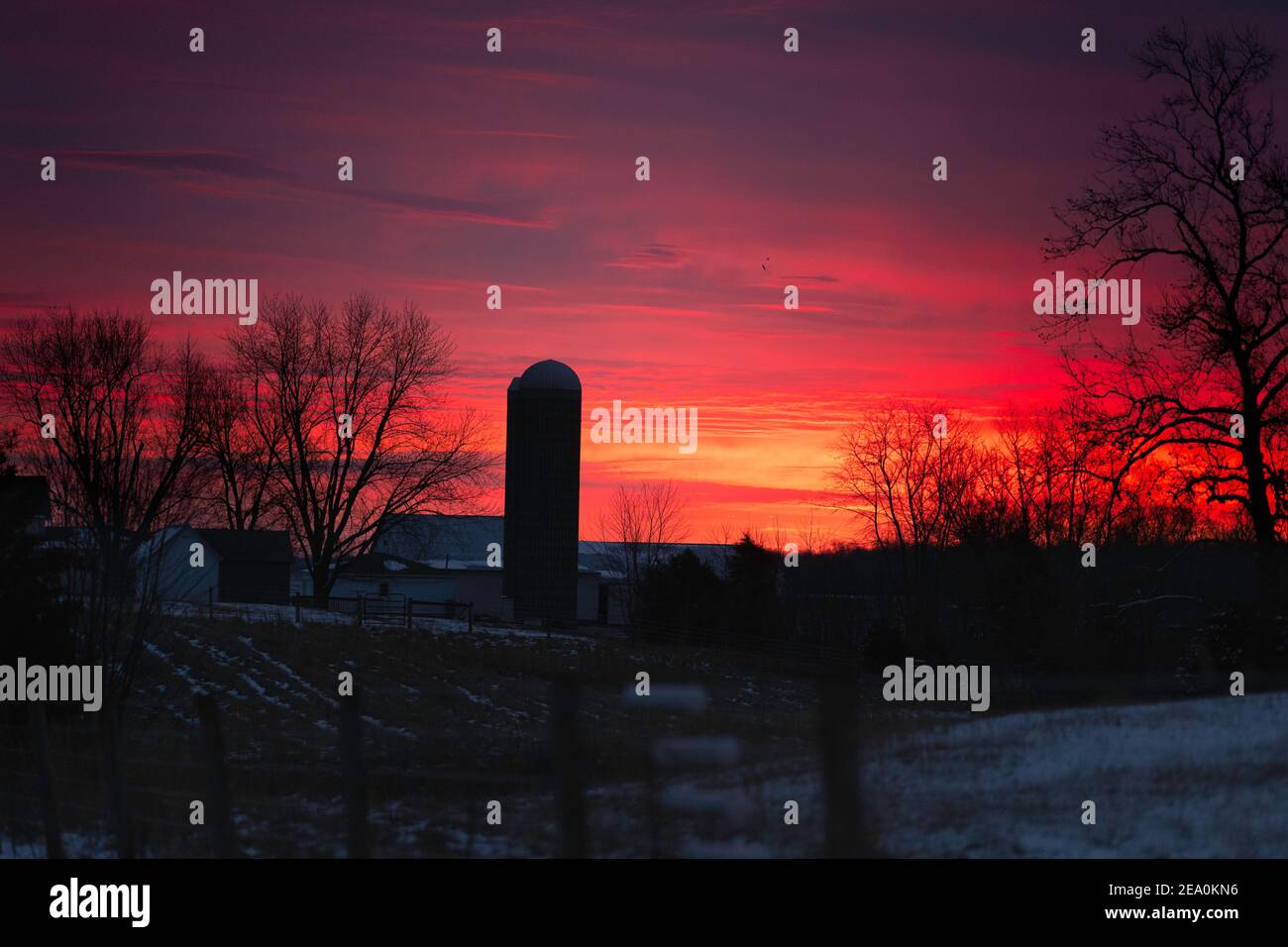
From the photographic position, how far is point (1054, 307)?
87.5 ft

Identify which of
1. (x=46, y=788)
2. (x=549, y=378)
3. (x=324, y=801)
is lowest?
(x=324, y=801)

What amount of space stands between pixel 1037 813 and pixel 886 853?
1.88 meters

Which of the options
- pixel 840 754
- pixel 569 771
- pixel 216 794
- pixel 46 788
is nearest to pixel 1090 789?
pixel 840 754

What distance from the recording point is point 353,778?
973cm

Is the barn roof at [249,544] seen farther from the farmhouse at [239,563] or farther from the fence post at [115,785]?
the fence post at [115,785]

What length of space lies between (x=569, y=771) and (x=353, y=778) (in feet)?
6.57

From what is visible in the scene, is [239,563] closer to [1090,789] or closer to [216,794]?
[216,794]

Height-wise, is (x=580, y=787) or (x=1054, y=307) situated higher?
(x=1054, y=307)

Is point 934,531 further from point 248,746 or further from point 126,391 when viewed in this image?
point 248,746

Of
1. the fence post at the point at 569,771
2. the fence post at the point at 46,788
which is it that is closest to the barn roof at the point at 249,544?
the fence post at the point at 46,788

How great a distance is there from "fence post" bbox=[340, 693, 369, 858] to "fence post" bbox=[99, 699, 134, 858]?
11.1 feet

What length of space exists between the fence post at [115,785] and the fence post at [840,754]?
7313mm

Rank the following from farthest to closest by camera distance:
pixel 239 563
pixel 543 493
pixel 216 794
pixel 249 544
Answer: pixel 249 544 → pixel 239 563 → pixel 543 493 → pixel 216 794
